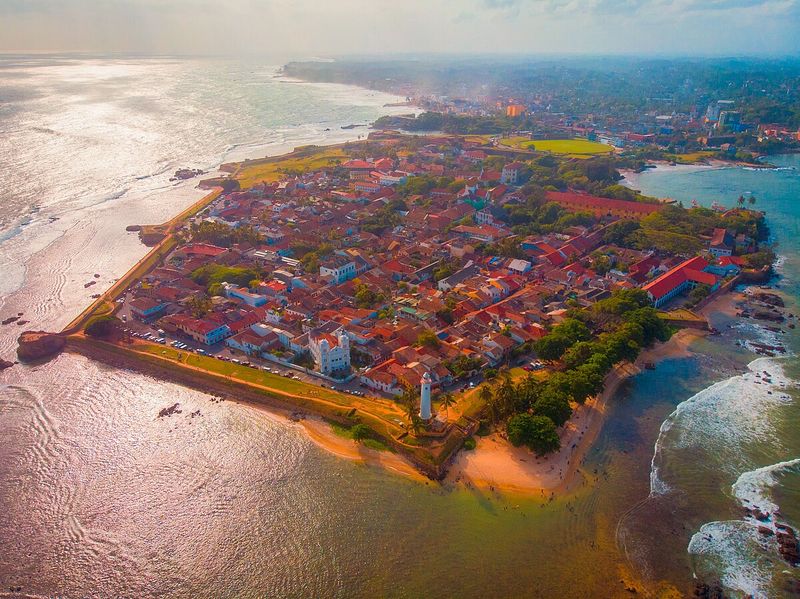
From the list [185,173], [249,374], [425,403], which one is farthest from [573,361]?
[185,173]

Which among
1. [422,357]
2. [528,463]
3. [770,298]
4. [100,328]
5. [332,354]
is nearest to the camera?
[528,463]

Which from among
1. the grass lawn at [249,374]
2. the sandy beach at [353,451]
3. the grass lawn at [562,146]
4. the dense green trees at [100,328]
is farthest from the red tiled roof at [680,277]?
the grass lawn at [562,146]

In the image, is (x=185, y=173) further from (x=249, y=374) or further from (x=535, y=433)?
(x=535, y=433)

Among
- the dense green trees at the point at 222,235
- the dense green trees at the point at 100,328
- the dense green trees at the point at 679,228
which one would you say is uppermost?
the dense green trees at the point at 100,328

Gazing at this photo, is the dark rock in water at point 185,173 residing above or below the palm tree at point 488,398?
below

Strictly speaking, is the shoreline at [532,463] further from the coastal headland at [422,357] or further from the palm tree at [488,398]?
the palm tree at [488,398]

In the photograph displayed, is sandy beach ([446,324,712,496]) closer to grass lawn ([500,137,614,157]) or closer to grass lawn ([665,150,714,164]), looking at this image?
grass lawn ([500,137,614,157])
